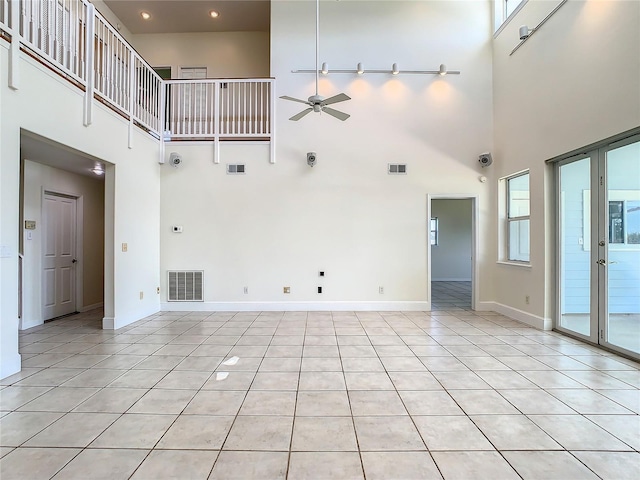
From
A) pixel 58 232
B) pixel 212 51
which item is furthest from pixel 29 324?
pixel 212 51

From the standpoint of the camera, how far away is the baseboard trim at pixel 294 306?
539 centimetres

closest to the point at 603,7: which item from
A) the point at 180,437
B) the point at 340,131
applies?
the point at 340,131

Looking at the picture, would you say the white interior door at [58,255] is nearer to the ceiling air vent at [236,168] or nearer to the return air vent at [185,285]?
the return air vent at [185,285]

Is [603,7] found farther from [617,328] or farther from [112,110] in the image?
[112,110]

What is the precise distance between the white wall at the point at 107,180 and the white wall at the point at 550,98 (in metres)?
5.83

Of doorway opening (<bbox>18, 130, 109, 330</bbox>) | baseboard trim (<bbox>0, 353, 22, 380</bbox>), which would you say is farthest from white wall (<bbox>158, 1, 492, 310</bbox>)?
baseboard trim (<bbox>0, 353, 22, 380</bbox>)

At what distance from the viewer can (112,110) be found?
4.16 metres

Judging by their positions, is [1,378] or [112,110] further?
[112,110]

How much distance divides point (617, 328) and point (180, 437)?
439 cm

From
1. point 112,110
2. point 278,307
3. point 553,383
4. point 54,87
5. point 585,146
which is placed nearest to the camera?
point 553,383

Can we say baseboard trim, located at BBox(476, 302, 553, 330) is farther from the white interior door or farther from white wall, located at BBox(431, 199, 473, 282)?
the white interior door

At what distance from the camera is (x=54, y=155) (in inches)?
158

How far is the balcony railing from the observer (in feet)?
9.96

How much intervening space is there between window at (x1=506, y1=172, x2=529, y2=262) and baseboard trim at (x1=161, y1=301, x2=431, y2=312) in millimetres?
1678
